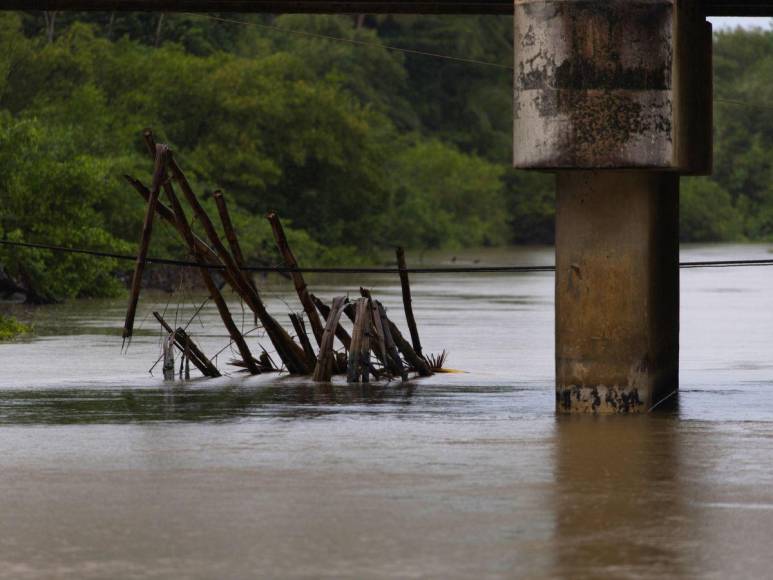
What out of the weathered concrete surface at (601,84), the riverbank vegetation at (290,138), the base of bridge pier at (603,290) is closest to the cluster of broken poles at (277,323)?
the base of bridge pier at (603,290)

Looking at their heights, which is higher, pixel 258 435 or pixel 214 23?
pixel 214 23

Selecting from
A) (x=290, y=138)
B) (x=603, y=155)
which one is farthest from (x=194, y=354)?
(x=290, y=138)

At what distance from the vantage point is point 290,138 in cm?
6812

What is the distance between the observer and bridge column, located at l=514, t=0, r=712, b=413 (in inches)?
648

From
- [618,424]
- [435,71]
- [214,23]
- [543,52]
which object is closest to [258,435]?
[618,424]

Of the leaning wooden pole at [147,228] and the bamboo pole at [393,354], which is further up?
the leaning wooden pole at [147,228]

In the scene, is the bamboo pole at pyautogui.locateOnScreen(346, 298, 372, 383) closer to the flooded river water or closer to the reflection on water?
the reflection on water

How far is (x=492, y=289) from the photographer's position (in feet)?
168

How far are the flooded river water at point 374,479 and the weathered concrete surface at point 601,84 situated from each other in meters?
2.21

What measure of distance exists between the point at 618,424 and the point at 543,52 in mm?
3119

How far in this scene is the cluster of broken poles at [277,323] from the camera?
19.9 metres

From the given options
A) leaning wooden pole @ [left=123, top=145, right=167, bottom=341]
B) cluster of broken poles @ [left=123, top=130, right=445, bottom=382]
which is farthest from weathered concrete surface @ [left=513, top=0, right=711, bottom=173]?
leaning wooden pole @ [left=123, top=145, right=167, bottom=341]

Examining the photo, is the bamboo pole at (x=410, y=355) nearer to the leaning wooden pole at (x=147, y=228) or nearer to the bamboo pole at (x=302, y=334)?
the bamboo pole at (x=302, y=334)

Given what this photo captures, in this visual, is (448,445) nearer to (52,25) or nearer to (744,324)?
(744,324)
